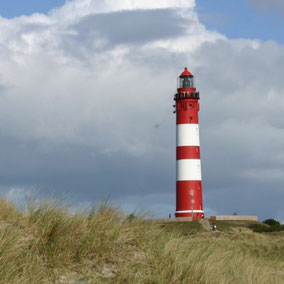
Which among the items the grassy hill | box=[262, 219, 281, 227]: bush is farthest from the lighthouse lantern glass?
the grassy hill

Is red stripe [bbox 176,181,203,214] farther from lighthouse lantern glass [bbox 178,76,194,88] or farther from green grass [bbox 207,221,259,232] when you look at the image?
lighthouse lantern glass [bbox 178,76,194,88]

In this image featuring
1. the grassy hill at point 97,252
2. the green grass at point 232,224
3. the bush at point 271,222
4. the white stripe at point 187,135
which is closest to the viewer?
the grassy hill at point 97,252

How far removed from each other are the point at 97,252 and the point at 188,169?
124 feet

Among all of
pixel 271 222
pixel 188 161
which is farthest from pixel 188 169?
pixel 271 222

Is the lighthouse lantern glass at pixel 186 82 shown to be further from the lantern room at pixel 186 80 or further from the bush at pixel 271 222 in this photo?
the bush at pixel 271 222

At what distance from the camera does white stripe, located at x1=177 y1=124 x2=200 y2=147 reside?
46.4 meters

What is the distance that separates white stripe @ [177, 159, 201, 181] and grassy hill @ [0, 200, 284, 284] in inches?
1410

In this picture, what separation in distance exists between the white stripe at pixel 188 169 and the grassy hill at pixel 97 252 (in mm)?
35806

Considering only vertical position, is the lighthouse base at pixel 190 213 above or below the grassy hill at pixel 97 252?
above

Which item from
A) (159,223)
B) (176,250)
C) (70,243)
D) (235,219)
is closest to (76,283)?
(70,243)

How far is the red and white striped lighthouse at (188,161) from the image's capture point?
45.9 meters

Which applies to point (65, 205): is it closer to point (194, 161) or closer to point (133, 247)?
point (133, 247)

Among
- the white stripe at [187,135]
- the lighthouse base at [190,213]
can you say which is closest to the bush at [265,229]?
the lighthouse base at [190,213]

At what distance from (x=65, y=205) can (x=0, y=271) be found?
232cm
